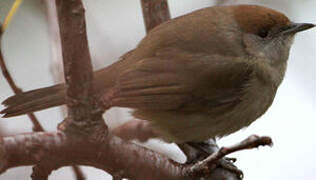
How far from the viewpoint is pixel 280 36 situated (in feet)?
12.8

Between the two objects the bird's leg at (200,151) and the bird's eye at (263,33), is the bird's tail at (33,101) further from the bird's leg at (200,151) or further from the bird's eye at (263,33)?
the bird's eye at (263,33)

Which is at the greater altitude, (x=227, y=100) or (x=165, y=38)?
(x=165, y=38)

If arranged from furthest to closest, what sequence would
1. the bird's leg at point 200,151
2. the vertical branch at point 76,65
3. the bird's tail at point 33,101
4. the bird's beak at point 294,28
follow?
the bird's beak at point 294,28 → the bird's leg at point 200,151 → the bird's tail at point 33,101 → the vertical branch at point 76,65

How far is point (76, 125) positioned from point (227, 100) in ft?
4.85

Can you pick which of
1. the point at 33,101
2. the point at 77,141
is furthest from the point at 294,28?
the point at 77,141

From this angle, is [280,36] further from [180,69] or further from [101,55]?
[101,55]

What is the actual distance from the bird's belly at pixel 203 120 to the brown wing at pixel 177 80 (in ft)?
0.24

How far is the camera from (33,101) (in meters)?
3.32

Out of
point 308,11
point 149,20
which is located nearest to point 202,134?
point 149,20

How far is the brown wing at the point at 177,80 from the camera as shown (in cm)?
361

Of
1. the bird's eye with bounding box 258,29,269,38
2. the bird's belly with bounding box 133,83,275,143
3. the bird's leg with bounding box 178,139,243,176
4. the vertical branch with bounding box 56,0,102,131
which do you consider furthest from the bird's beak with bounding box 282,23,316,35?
the vertical branch with bounding box 56,0,102,131

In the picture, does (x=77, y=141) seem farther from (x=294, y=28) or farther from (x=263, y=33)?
(x=294, y=28)

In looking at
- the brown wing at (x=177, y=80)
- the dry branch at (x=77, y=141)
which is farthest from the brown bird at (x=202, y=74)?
the dry branch at (x=77, y=141)

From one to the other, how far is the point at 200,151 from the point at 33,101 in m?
1.25
